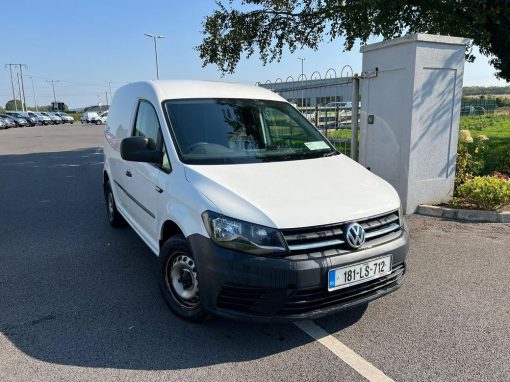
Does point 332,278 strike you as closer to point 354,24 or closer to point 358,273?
point 358,273

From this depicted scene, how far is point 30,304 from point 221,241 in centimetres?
205

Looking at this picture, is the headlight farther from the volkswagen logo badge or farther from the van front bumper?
the volkswagen logo badge

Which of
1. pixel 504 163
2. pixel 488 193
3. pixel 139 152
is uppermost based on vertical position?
pixel 139 152

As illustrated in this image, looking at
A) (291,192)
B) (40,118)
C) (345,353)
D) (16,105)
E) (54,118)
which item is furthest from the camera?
(16,105)

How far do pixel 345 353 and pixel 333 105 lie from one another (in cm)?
647

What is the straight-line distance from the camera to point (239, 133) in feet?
13.0

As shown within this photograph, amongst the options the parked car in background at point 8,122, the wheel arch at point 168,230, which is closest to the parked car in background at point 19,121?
the parked car in background at point 8,122

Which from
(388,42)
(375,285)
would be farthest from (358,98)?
(375,285)

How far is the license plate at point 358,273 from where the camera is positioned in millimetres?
2802

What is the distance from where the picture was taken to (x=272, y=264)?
269 centimetres

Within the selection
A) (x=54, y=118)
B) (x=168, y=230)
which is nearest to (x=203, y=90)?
(x=168, y=230)

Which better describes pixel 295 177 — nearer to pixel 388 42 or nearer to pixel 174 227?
pixel 174 227

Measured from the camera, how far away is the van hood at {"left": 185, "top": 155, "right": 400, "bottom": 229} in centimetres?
280

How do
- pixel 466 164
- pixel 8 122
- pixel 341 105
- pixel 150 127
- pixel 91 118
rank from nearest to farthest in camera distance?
1. pixel 150 127
2. pixel 466 164
3. pixel 341 105
4. pixel 8 122
5. pixel 91 118
